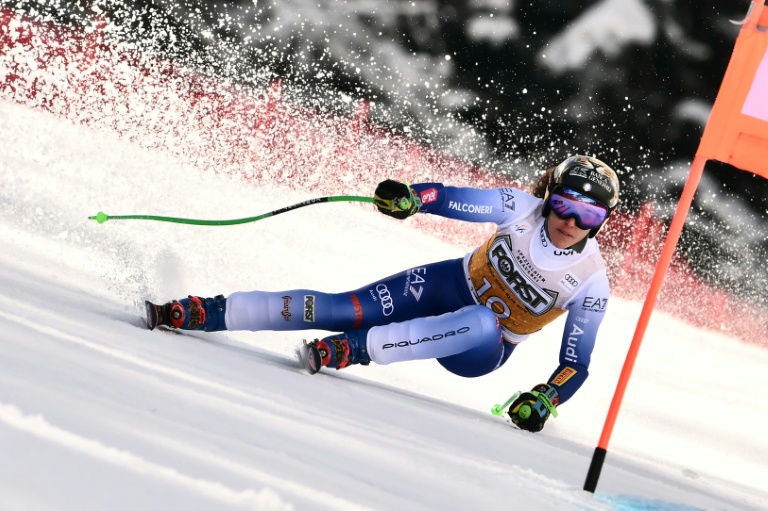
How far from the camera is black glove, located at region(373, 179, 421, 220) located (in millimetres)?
2734

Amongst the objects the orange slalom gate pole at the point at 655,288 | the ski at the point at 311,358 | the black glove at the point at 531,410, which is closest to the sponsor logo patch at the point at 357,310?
the ski at the point at 311,358

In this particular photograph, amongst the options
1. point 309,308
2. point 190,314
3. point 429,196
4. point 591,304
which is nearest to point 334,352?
point 309,308

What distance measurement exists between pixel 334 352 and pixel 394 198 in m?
0.53

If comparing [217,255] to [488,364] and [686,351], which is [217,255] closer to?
[488,364]

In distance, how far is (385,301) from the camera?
3.19 meters

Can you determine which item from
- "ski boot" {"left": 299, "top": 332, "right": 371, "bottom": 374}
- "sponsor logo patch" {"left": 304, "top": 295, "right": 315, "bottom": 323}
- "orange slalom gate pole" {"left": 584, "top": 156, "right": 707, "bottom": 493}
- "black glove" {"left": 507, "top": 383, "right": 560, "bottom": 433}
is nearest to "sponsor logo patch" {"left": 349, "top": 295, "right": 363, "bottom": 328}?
"sponsor logo patch" {"left": 304, "top": 295, "right": 315, "bottom": 323}

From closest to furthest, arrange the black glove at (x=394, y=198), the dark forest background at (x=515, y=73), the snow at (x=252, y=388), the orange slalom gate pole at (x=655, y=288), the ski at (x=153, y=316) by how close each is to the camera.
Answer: the snow at (x=252, y=388) < the orange slalom gate pole at (x=655, y=288) < the ski at (x=153, y=316) < the black glove at (x=394, y=198) < the dark forest background at (x=515, y=73)

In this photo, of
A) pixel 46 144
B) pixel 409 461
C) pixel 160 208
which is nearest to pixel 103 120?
pixel 46 144

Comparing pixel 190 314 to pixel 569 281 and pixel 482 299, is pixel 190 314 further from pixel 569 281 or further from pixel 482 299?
pixel 569 281

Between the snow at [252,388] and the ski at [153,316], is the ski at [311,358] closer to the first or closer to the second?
the snow at [252,388]

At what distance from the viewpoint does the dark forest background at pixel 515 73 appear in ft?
21.6

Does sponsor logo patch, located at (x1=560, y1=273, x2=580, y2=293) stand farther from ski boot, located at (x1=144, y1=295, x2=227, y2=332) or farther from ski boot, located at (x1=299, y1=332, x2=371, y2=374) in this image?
ski boot, located at (x1=144, y1=295, x2=227, y2=332)

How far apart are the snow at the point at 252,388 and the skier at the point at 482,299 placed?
0.42 feet

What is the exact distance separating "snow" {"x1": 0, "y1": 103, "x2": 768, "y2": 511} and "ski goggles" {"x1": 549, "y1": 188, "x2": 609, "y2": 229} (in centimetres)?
75
